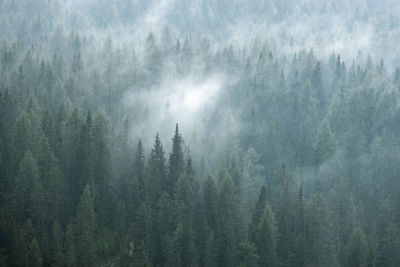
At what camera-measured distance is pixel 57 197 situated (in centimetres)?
8612

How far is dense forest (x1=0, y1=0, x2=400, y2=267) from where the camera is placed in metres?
83.8

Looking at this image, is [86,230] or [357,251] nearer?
[86,230]

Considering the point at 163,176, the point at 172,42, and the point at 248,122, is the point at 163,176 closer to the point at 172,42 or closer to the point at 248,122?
the point at 248,122

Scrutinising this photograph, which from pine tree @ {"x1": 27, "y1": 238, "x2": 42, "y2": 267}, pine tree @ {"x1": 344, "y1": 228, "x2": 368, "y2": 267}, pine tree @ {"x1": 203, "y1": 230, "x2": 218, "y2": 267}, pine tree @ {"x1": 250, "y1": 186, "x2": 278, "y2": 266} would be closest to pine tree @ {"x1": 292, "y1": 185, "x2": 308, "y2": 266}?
pine tree @ {"x1": 250, "y1": 186, "x2": 278, "y2": 266}

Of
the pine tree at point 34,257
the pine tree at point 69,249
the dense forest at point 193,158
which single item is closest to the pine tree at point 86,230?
the dense forest at point 193,158

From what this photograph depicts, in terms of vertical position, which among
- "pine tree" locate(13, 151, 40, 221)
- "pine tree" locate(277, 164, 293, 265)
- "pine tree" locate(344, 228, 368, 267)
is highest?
"pine tree" locate(13, 151, 40, 221)

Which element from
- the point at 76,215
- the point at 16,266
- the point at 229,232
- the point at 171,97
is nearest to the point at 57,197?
the point at 76,215

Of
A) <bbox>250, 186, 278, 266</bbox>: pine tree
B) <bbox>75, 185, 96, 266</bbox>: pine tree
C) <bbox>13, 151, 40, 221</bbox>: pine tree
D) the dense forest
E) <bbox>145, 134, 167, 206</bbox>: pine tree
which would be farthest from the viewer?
<bbox>145, 134, 167, 206</bbox>: pine tree

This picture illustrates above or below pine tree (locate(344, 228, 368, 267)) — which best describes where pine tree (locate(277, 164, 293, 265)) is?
above

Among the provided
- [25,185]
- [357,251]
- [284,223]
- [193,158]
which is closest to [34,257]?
[25,185]

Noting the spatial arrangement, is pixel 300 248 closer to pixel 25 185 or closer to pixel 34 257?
pixel 34 257

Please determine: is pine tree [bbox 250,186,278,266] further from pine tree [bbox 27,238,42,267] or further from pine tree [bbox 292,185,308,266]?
pine tree [bbox 27,238,42,267]

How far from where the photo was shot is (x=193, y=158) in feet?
376

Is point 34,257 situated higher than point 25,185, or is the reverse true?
point 25,185
